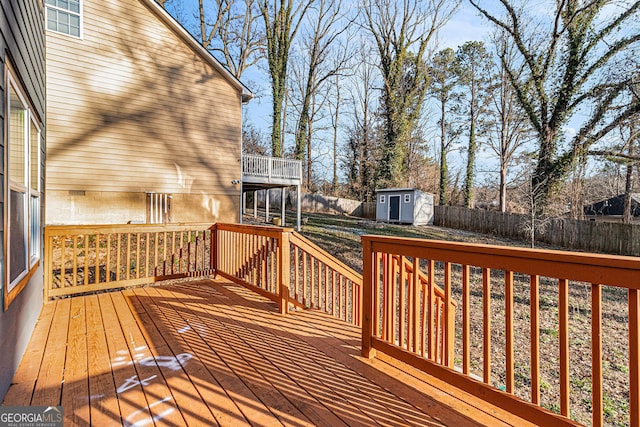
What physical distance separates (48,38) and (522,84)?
16881mm

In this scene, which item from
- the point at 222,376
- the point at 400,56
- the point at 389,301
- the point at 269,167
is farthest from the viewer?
the point at 400,56

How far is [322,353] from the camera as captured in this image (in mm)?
2600

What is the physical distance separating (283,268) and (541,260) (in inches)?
98.9

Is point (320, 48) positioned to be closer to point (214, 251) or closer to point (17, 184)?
point (214, 251)

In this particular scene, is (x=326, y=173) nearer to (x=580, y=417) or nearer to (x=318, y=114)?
(x=318, y=114)

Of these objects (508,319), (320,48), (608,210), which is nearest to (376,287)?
(508,319)

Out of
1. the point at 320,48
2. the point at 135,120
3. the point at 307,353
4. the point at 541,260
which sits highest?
the point at 320,48

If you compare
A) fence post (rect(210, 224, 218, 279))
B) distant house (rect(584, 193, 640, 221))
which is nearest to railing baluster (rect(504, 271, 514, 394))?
fence post (rect(210, 224, 218, 279))

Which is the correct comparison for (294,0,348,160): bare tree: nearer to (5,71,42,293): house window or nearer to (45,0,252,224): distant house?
(45,0,252,224): distant house

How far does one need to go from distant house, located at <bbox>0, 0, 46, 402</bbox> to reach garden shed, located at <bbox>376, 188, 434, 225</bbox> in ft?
53.3

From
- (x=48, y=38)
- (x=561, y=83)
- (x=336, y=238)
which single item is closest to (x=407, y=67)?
(x=561, y=83)

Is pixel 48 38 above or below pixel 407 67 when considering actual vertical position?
below

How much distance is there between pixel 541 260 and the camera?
154 centimetres

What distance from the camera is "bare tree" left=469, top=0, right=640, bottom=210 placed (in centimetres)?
1060
